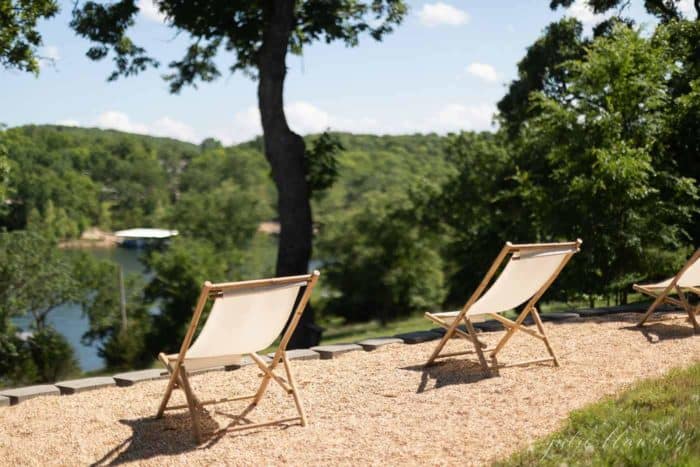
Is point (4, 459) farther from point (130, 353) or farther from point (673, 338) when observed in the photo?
point (130, 353)

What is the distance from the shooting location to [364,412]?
4055 millimetres

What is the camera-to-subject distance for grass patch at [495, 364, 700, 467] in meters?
2.96

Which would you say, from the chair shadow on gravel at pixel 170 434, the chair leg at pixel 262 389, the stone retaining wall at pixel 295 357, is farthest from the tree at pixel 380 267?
the chair shadow on gravel at pixel 170 434

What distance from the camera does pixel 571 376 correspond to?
4691 millimetres

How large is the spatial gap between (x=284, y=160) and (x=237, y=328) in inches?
266

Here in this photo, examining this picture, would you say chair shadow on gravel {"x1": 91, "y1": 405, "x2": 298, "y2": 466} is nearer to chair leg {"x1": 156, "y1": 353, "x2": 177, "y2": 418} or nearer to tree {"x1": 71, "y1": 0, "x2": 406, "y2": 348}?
chair leg {"x1": 156, "y1": 353, "x2": 177, "y2": 418}

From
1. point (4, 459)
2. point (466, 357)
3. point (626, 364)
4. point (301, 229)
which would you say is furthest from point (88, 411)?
point (301, 229)

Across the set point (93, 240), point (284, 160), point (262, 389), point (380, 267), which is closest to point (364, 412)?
point (262, 389)

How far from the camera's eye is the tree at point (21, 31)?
332 inches

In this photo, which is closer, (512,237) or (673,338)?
(673,338)

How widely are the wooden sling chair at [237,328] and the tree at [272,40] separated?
6.00m

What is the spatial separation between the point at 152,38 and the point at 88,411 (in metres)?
7.60

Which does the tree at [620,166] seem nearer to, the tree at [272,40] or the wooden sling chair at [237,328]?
the tree at [272,40]

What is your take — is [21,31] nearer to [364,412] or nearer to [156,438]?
[156,438]
